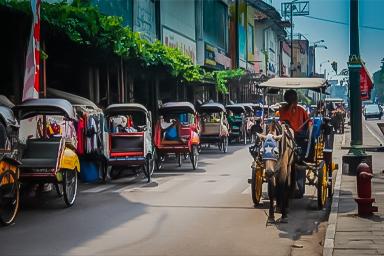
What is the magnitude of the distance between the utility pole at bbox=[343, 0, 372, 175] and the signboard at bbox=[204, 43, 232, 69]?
26.0 m

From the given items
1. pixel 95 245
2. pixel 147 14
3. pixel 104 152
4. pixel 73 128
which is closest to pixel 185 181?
pixel 104 152

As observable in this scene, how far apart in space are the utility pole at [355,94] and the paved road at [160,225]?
7.99 ft

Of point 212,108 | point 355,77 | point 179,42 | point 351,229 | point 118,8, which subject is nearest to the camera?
point 351,229

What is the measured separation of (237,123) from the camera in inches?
1305

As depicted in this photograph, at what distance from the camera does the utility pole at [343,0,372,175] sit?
52.4ft

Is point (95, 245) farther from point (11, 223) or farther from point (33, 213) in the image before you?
point (33, 213)

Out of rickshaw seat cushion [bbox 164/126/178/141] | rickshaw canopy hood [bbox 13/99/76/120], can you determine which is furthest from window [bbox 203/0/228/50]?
rickshaw canopy hood [bbox 13/99/76/120]

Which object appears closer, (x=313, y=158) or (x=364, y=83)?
(x=313, y=158)

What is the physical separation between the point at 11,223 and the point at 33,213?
120cm

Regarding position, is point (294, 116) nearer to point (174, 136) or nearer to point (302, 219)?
point (302, 219)

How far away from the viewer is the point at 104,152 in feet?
53.8

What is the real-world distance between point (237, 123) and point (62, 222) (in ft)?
75.7

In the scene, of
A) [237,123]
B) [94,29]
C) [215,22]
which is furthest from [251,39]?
[94,29]

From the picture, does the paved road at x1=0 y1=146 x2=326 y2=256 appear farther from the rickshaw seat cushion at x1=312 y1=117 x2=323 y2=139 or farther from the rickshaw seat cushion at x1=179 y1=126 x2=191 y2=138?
the rickshaw seat cushion at x1=179 y1=126 x2=191 y2=138
